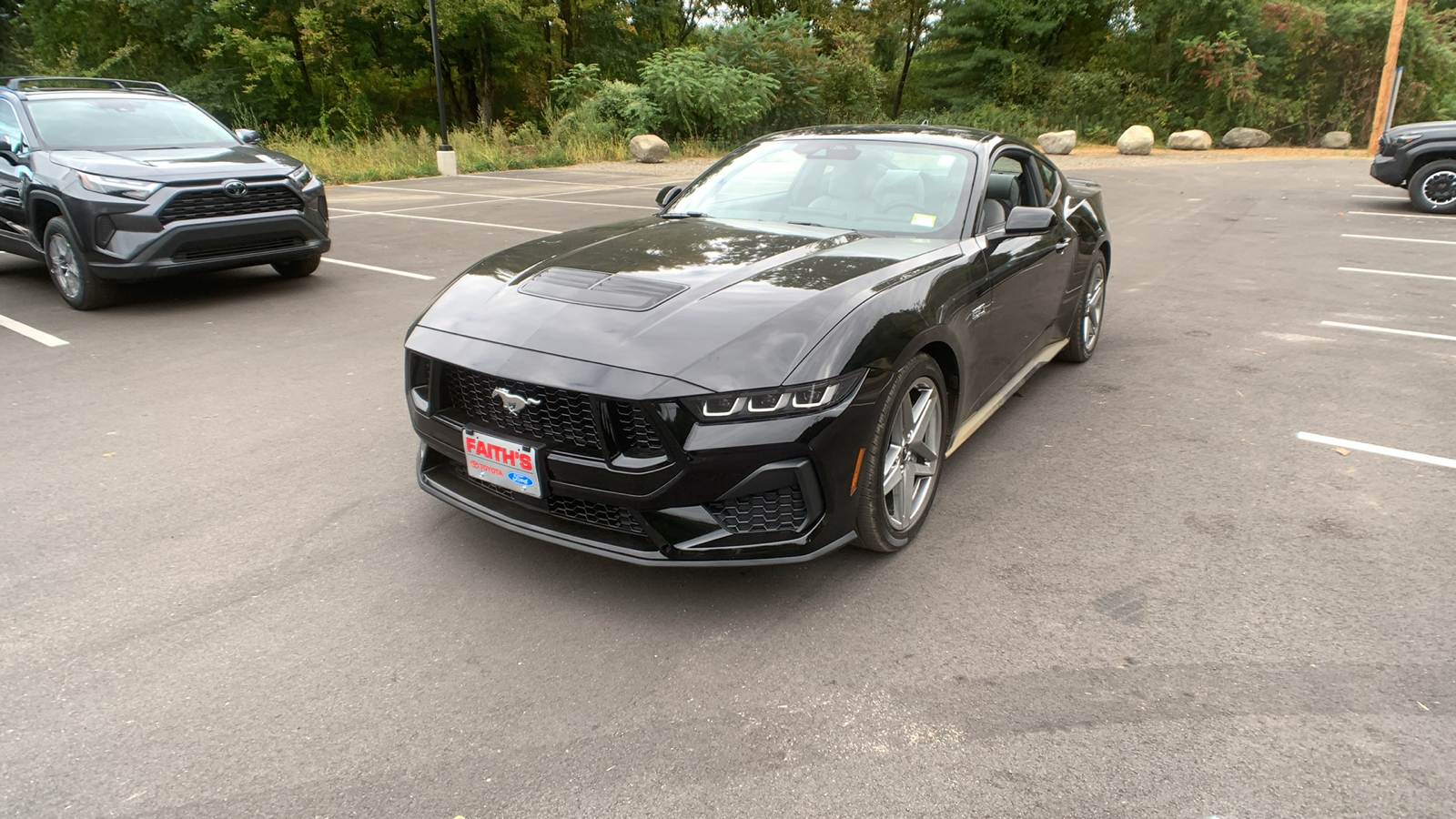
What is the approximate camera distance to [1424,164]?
12859 millimetres

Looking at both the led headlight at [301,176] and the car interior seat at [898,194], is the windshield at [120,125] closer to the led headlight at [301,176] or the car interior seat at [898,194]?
the led headlight at [301,176]

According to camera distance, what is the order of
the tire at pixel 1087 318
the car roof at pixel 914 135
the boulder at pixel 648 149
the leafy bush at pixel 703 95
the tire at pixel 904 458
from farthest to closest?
1. the leafy bush at pixel 703 95
2. the boulder at pixel 648 149
3. the tire at pixel 1087 318
4. the car roof at pixel 914 135
5. the tire at pixel 904 458

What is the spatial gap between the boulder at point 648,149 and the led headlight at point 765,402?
20302 millimetres

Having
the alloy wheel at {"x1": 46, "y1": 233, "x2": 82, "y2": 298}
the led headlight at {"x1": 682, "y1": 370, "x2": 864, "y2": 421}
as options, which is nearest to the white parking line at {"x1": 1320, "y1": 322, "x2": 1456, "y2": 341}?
the led headlight at {"x1": 682, "y1": 370, "x2": 864, "y2": 421}

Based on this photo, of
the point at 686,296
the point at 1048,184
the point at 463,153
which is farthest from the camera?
the point at 463,153

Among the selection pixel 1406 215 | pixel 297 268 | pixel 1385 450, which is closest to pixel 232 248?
pixel 297 268

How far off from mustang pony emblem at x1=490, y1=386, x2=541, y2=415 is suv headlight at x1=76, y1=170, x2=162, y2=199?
5354 millimetres

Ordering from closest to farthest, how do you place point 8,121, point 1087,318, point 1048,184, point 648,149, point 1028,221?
1. point 1028,221
2. point 1048,184
3. point 1087,318
4. point 8,121
5. point 648,149

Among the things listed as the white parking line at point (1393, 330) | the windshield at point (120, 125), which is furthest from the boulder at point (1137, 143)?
the windshield at point (120, 125)

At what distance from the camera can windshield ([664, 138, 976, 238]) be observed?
Result: 4.18m

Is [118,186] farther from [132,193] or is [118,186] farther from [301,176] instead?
[301,176]

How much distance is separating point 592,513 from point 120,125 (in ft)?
23.4

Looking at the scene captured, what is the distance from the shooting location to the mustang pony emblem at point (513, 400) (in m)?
2.95

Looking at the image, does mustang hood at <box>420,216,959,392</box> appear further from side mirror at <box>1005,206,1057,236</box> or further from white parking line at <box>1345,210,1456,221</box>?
white parking line at <box>1345,210,1456,221</box>
